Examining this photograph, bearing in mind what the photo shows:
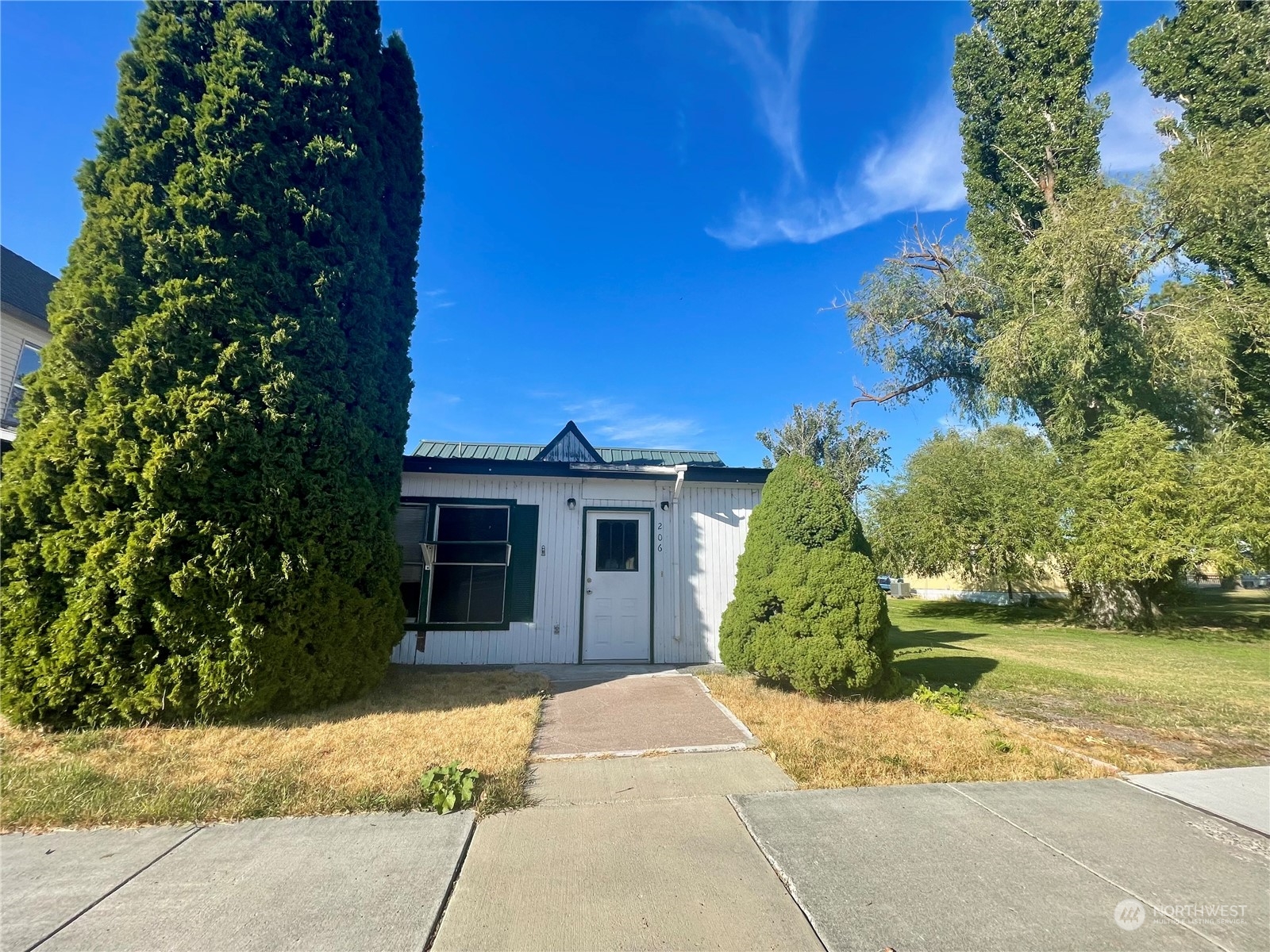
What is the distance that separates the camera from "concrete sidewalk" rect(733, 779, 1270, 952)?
1894 mm

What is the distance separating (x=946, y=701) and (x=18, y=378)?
638 inches

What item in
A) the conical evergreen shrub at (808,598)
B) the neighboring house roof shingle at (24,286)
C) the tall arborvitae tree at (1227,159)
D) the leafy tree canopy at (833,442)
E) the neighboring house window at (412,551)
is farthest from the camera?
the leafy tree canopy at (833,442)

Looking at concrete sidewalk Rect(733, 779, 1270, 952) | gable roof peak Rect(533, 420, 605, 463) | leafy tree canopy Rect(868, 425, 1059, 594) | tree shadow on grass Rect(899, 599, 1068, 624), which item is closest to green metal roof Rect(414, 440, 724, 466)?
gable roof peak Rect(533, 420, 605, 463)

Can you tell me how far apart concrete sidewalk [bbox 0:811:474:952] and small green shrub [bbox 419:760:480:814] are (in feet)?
0.28

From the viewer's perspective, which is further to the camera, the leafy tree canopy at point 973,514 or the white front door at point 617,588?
the leafy tree canopy at point 973,514

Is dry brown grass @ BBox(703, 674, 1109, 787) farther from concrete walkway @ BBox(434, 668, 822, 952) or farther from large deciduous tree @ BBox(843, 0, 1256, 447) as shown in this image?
large deciduous tree @ BBox(843, 0, 1256, 447)

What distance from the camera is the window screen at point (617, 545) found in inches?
279

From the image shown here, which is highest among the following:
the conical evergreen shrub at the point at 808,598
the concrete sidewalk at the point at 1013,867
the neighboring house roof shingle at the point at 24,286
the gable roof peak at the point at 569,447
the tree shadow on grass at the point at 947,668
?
the neighboring house roof shingle at the point at 24,286

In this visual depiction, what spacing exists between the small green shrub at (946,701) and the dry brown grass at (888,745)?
79 millimetres

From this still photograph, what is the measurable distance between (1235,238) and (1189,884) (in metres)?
16.7

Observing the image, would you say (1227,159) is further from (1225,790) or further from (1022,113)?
(1225,790)

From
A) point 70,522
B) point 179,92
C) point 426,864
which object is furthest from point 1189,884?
point 179,92

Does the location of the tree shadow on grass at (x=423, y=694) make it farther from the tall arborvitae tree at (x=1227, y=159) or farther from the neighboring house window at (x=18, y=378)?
the tall arborvitae tree at (x=1227, y=159)

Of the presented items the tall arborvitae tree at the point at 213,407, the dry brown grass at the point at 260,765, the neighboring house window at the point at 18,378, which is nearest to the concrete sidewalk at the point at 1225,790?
the dry brown grass at the point at 260,765
